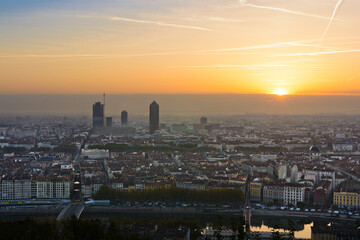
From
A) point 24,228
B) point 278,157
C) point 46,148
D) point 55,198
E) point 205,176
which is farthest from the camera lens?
point 46,148

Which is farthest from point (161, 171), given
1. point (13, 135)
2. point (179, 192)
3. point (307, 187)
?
point (13, 135)

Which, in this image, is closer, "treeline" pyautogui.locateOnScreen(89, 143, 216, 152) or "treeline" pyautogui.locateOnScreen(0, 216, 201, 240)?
"treeline" pyautogui.locateOnScreen(0, 216, 201, 240)

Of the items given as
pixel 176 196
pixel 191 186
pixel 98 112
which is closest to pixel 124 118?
pixel 98 112

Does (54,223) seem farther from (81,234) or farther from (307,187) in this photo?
(307,187)

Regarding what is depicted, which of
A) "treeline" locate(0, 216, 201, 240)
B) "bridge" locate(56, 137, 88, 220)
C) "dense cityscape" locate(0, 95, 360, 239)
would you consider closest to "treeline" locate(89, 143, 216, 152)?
"dense cityscape" locate(0, 95, 360, 239)

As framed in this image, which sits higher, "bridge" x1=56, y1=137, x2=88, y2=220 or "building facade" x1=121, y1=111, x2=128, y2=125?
"building facade" x1=121, y1=111, x2=128, y2=125

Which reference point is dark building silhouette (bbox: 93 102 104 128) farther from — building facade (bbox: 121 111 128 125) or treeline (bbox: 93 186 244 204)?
treeline (bbox: 93 186 244 204)
